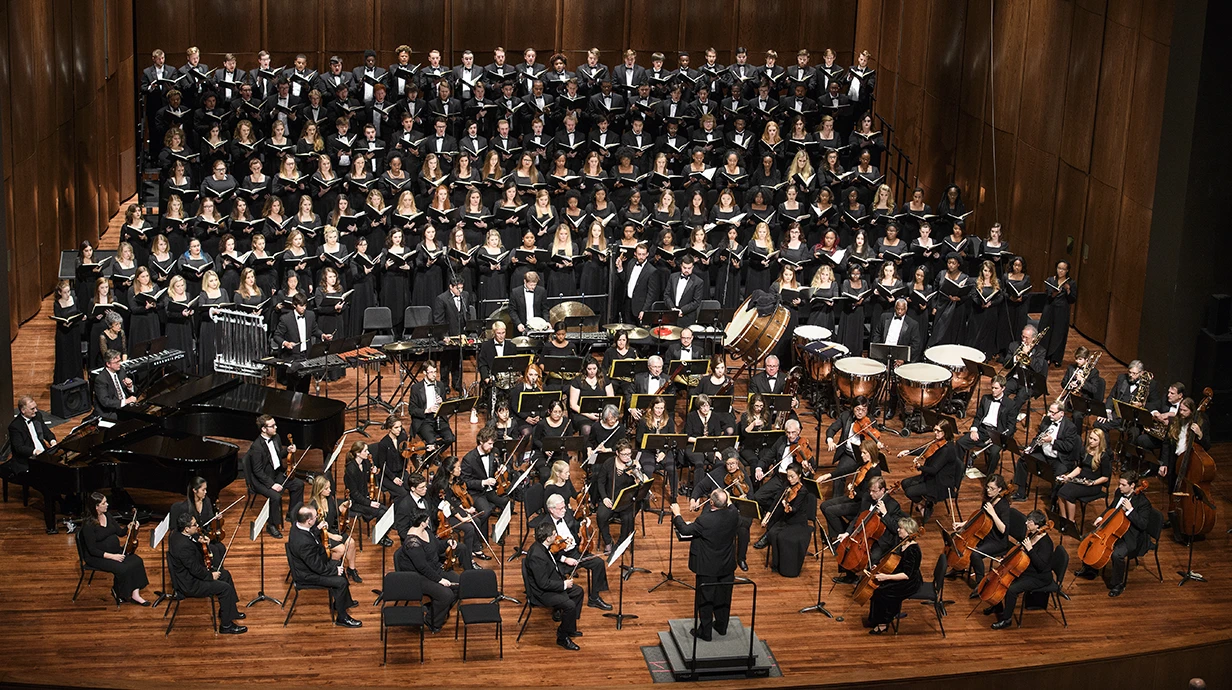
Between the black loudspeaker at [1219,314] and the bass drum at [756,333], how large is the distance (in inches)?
141

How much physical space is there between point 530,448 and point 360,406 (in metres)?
2.39

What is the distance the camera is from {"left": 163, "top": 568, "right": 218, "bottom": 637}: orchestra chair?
9148 millimetres

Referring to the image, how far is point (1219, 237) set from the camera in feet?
42.6

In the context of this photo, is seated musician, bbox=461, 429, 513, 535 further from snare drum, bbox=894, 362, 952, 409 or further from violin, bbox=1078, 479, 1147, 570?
violin, bbox=1078, 479, 1147, 570

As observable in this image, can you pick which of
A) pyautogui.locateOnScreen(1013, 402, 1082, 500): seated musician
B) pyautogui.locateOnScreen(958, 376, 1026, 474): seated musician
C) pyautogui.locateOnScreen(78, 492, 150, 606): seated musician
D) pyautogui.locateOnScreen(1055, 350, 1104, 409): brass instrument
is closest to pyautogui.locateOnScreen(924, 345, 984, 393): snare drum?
pyautogui.locateOnScreen(958, 376, 1026, 474): seated musician

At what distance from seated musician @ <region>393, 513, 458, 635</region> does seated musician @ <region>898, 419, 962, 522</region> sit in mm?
3631

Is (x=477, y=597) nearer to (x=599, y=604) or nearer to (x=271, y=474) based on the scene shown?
(x=599, y=604)

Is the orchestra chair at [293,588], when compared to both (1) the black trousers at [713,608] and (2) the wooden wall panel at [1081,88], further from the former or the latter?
(2) the wooden wall panel at [1081,88]

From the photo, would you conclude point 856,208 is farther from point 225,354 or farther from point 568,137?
point 225,354

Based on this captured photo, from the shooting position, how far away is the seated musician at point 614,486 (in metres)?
10.2

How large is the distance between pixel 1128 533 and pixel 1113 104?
5.58m

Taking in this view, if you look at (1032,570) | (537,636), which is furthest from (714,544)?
(1032,570)

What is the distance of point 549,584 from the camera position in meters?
9.09

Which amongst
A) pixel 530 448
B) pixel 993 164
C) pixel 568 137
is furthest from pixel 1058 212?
pixel 530 448
